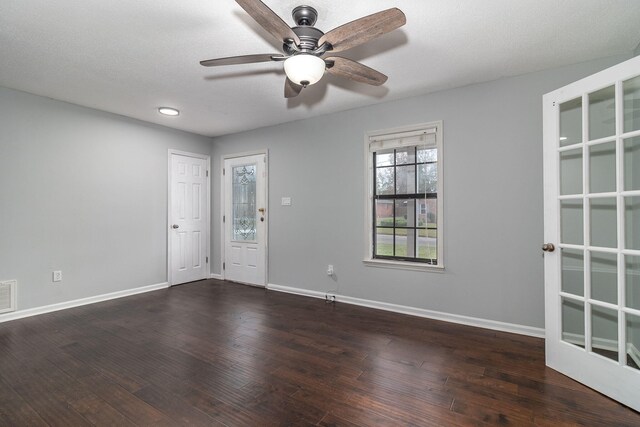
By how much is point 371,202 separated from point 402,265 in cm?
83

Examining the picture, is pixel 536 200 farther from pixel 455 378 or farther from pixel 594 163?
pixel 455 378

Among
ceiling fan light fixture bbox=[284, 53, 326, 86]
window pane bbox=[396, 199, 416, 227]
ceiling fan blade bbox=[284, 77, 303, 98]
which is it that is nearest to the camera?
ceiling fan light fixture bbox=[284, 53, 326, 86]

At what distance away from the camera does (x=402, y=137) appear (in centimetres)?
353

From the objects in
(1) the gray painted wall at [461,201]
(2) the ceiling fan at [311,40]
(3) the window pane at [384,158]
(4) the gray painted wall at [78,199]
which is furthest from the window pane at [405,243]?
(4) the gray painted wall at [78,199]

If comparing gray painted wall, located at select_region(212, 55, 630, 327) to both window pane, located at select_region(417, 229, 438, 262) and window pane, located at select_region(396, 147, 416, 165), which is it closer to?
window pane, located at select_region(417, 229, 438, 262)

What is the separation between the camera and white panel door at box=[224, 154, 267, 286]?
4.73 metres

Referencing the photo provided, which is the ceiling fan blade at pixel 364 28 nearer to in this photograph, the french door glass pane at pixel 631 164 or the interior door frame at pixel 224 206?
the french door glass pane at pixel 631 164

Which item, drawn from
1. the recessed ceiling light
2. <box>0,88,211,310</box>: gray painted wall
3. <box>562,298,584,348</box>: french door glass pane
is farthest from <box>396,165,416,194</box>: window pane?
<box>0,88,211,310</box>: gray painted wall

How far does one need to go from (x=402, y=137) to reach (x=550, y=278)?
2002 mm

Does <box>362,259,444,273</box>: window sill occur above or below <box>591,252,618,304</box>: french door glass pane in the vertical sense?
below

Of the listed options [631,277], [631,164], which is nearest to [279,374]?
[631,277]

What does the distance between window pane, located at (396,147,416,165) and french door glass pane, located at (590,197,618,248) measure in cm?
178

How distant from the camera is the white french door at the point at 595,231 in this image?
1889 millimetres

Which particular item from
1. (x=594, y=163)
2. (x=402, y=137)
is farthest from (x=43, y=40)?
(x=594, y=163)
